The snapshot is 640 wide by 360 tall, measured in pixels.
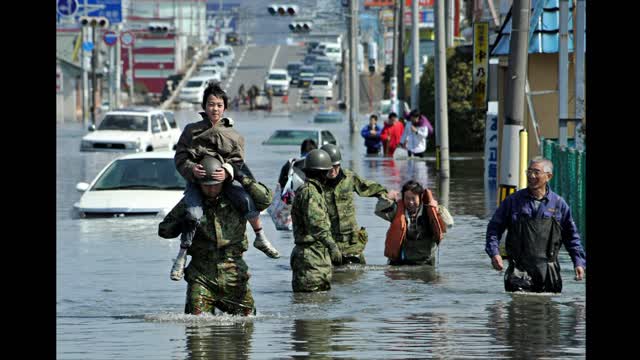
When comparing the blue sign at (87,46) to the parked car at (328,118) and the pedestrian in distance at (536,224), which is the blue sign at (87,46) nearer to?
the parked car at (328,118)

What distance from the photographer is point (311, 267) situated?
15656 mm

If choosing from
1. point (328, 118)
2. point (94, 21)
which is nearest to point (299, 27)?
point (328, 118)

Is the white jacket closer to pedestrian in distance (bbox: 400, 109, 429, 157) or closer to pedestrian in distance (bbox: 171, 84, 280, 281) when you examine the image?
pedestrian in distance (bbox: 400, 109, 429, 157)

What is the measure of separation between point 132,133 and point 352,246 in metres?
29.2

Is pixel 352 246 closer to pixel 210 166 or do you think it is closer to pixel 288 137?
pixel 210 166

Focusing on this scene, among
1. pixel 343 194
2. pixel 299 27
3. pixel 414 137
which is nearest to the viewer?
pixel 343 194

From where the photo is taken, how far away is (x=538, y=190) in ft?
46.9

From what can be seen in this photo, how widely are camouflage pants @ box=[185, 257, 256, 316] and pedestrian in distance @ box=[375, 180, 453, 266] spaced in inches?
180

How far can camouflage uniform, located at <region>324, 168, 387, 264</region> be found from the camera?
17.4 meters

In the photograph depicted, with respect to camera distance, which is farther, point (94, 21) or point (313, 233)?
point (94, 21)

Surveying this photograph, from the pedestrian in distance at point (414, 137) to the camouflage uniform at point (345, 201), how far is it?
83.9 ft

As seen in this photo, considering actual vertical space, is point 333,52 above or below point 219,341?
above

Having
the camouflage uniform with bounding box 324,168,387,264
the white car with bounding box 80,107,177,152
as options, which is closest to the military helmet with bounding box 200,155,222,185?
the camouflage uniform with bounding box 324,168,387,264
